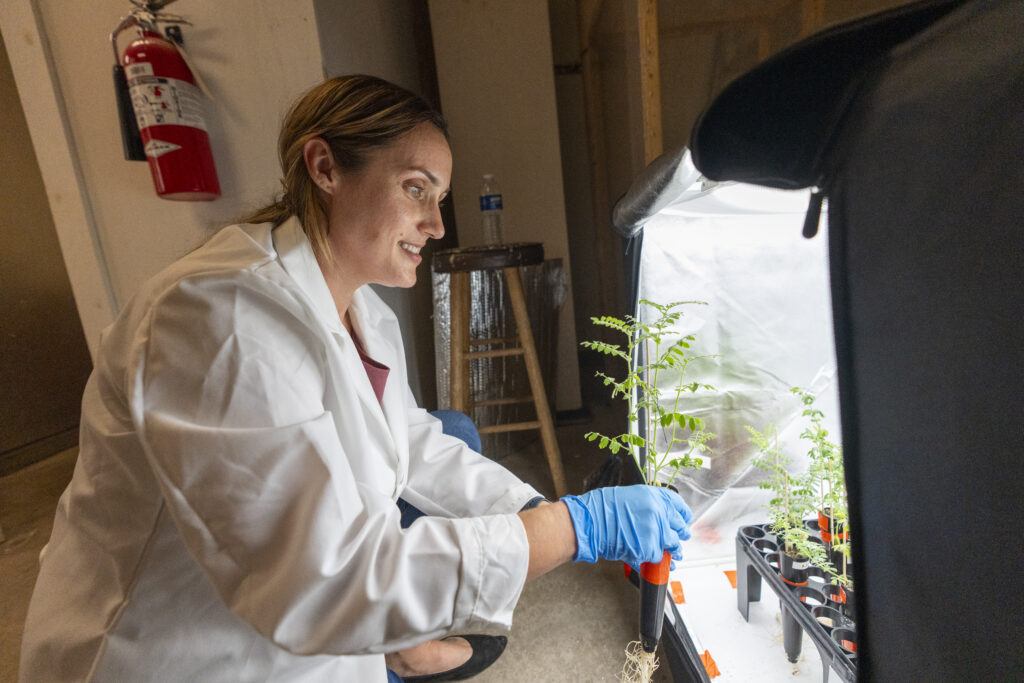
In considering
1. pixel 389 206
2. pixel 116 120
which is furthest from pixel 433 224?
pixel 116 120

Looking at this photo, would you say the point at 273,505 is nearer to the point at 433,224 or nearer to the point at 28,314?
the point at 433,224

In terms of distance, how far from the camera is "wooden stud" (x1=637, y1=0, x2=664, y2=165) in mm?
1438

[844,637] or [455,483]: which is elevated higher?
[455,483]

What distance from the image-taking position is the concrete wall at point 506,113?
7.86ft

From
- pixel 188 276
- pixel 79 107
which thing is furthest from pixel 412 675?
pixel 79 107

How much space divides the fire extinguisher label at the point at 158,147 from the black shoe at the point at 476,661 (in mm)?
1478

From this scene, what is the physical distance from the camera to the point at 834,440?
3.27ft

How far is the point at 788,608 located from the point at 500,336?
1557 millimetres

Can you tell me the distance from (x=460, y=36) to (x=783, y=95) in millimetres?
2507

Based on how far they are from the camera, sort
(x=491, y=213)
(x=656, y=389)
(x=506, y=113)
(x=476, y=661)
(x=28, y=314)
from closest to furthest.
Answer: (x=656, y=389), (x=476, y=661), (x=491, y=213), (x=506, y=113), (x=28, y=314)

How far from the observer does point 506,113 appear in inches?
97.3

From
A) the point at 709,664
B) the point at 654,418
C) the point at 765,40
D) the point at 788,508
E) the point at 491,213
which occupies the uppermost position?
the point at 765,40

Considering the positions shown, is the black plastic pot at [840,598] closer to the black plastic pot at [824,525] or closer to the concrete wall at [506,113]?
the black plastic pot at [824,525]

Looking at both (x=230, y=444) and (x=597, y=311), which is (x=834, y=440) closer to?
(x=230, y=444)
